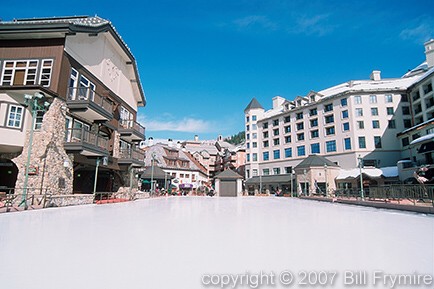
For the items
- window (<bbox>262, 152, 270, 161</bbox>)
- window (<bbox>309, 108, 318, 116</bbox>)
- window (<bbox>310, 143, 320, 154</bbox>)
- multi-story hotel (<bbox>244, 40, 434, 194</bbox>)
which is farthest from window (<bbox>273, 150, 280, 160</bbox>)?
window (<bbox>309, 108, 318, 116</bbox>)

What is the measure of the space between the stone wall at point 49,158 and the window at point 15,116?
78 cm

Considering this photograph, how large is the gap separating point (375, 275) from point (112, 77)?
2469 cm

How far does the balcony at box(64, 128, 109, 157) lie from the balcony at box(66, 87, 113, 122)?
1.57 m

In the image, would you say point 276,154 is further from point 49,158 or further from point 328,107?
point 49,158

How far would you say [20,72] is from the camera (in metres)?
15.9

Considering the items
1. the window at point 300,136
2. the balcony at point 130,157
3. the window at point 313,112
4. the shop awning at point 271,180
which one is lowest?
the shop awning at point 271,180

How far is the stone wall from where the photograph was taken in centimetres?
1401

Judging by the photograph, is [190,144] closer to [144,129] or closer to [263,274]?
[144,129]

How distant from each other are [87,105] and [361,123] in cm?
4240

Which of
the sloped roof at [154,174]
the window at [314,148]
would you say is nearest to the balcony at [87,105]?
the sloped roof at [154,174]

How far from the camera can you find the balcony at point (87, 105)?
53.8 ft

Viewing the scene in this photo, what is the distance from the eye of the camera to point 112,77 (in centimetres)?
2319

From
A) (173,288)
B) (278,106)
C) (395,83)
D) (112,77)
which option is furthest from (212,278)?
(278,106)

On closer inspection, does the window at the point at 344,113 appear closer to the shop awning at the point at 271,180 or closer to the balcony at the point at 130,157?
the shop awning at the point at 271,180
